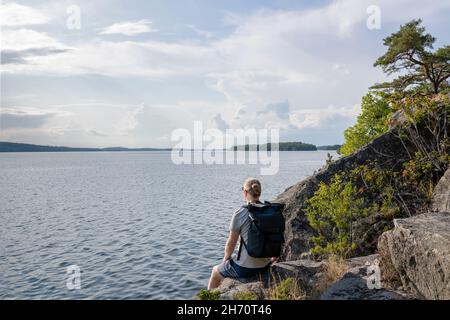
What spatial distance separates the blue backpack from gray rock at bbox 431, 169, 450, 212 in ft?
19.8

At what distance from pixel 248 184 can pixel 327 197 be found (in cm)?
418

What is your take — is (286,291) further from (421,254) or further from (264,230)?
(421,254)

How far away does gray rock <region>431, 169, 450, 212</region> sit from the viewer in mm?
12136

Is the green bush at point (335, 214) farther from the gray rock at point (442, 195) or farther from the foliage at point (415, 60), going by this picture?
the foliage at point (415, 60)

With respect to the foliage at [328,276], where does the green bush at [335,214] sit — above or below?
above

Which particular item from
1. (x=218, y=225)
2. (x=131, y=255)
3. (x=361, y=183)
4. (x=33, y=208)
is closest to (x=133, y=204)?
(x=33, y=208)

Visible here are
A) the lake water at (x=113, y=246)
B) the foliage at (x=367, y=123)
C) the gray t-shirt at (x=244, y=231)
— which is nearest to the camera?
the gray t-shirt at (x=244, y=231)

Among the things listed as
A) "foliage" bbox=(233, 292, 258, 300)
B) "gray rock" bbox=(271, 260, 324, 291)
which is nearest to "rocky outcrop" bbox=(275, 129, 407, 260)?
"gray rock" bbox=(271, 260, 324, 291)

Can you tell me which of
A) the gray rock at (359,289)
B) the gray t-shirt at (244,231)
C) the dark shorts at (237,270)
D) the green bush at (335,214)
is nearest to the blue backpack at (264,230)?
the gray t-shirt at (244,231)

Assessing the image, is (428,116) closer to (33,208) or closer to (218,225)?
(218,225)

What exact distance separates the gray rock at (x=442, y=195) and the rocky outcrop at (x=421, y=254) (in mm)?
3676

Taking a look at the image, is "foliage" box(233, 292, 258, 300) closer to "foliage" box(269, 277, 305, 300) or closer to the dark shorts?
"foliage" box(269, 277, 305, 300)

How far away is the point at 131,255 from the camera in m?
22.2

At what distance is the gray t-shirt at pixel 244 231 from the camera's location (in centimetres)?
877
